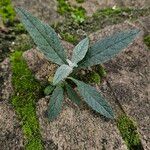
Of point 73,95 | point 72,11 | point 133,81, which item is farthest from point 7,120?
point 72,11

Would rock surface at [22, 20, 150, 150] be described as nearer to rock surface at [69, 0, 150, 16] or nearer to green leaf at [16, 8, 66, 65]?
green leaf at [16, 8, 66, 65]

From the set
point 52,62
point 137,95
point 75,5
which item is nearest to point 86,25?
point 75,5

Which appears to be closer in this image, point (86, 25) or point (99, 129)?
point (99, 129)

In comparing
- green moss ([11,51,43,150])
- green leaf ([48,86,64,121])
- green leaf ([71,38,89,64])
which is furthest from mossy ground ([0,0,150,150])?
green leaf ([71,38,89,64])

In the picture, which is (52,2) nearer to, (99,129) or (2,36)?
(2,36)

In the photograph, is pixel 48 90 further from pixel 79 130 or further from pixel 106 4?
pixel 106 4
